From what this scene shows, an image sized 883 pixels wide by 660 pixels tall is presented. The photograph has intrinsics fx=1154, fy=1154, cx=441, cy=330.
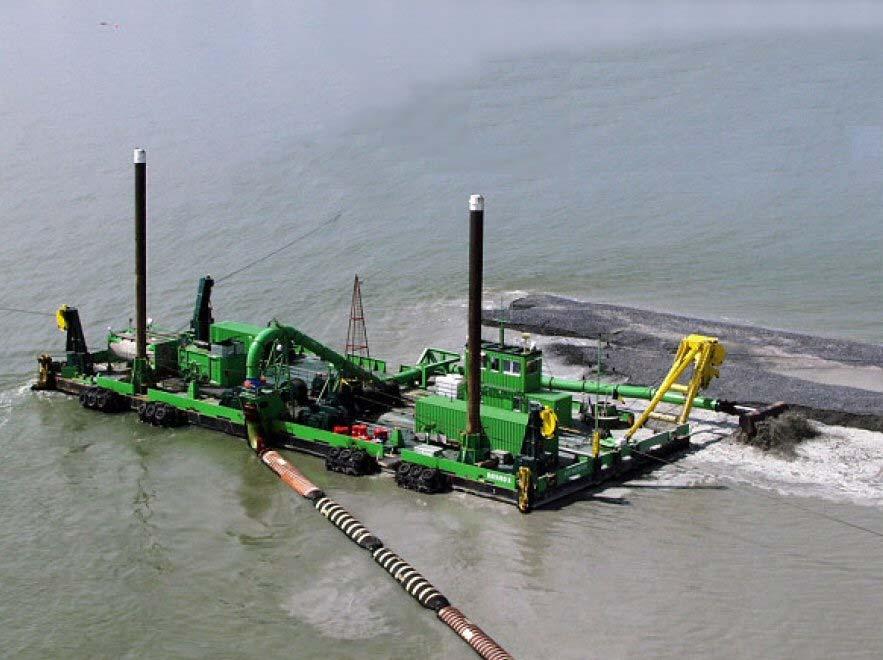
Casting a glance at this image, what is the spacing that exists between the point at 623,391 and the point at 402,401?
741cm

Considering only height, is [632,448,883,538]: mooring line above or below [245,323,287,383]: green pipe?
below

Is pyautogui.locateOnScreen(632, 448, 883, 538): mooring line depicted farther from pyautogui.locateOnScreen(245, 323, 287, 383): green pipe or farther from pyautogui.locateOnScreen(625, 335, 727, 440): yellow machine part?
pyautogui.locateOnScreen(245, 323, 287, 383): green pipe

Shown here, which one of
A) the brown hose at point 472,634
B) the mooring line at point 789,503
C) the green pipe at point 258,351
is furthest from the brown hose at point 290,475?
the mooring line at point 789,503

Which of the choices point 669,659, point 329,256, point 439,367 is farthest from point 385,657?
point 329,256

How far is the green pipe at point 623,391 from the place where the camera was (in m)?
36.4

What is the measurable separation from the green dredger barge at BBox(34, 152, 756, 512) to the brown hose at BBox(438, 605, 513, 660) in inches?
231

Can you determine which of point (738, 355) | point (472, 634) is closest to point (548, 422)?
point (472, 634)

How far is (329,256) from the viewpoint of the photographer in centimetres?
6269

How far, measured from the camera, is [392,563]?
26.8 meters

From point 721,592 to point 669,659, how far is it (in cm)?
336

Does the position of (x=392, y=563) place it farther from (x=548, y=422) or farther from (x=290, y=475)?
(x=290, y=475)

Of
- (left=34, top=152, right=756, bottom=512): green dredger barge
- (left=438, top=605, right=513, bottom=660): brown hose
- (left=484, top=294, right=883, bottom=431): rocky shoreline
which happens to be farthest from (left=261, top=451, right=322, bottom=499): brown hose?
(left=484, top=294, right=883, bottom=431): rocky shoreline

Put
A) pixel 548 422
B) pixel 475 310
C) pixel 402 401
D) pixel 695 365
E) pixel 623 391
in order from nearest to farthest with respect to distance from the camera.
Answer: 1. pixel 548 422
2. pixel 475 310
3. pixel 695 365
4. pixel 623 391
5. pixel 402 401

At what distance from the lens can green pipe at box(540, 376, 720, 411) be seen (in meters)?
36.4
